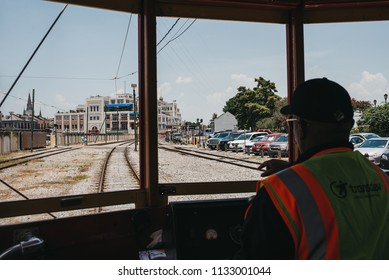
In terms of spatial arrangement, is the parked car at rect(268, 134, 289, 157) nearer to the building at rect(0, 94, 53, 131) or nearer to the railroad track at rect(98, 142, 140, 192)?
the railroad track at rect(98, 142, 140, 192)

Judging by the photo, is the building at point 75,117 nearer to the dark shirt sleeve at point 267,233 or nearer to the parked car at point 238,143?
the dark shirt sleeve at point 267,233

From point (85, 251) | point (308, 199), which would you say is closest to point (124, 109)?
point (85, 251)

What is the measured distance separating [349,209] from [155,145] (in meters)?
1.89

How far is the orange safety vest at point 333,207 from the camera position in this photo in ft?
3.34

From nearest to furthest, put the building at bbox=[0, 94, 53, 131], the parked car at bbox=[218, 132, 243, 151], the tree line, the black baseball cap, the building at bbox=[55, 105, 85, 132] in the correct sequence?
the black baseball cap
the building at bbox=[0, 94, 53, 131]
the tree line
the building at bbox=[55, 105, 85, 132]
the parked car at bbox=[218, 132, 243, 151]

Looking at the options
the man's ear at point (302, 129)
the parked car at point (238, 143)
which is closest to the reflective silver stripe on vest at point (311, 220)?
the man's ear at point (302, 129)

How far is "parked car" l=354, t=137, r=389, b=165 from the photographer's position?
38.2 feet

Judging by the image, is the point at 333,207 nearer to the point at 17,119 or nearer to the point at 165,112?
the point at 165,112

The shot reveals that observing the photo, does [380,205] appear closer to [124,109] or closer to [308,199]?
[308,199]

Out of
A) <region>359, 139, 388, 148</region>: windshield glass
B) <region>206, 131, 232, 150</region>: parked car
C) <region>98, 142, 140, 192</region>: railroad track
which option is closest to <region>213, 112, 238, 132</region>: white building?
<region>98, 142, 140, 192</region>: railroad track

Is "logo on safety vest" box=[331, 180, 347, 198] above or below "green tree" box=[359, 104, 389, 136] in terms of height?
below

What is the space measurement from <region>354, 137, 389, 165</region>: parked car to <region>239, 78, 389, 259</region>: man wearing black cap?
37.1 ft

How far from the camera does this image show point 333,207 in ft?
3.40
